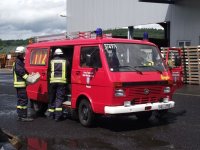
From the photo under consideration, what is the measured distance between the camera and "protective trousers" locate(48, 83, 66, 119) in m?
10.9

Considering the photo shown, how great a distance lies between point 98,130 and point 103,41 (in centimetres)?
204

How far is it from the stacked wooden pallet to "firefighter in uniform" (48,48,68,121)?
1264cm

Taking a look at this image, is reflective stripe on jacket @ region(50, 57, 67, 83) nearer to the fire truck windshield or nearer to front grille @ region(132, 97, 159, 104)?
the fire truck windshield

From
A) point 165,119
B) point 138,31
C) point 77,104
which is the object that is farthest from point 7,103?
point 138,31

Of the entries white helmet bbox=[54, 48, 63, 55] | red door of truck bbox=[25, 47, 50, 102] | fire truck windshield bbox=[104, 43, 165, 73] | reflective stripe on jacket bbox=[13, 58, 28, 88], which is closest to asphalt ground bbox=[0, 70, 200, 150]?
red door of truck bbox=[25, 47, 50, 102]

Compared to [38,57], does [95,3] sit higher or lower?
higher

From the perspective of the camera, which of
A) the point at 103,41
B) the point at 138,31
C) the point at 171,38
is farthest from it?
the point at 138,31

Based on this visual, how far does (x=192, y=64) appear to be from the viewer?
73.9 feet

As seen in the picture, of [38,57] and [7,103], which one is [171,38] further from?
[38,57]

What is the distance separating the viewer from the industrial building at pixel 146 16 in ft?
88.1

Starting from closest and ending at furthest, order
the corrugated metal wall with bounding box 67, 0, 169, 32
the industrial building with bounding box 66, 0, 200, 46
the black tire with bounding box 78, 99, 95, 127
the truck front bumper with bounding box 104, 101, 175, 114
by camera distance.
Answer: the truck front bumper with bounding box 104, 101, 175, 114, the black tire with bounding box 78, 99, 95, 127, the industrial building with bounding box 66, 0, 200, 46, the corrugated metal wall with bounding box 67, 0, 169, 32

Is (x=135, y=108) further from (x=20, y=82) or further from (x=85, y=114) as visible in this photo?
(x=20, y=82)

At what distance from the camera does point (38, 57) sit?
12.1 metres

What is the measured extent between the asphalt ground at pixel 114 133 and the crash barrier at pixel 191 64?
1005 centimetres
